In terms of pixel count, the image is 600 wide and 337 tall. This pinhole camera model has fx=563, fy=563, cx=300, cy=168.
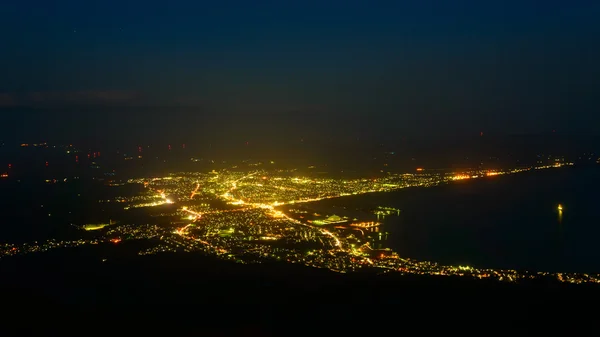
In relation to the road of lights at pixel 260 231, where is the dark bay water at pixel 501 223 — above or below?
below

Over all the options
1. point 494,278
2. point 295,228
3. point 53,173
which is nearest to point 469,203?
point 295,228

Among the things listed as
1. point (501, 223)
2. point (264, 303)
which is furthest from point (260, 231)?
point (501, 223)

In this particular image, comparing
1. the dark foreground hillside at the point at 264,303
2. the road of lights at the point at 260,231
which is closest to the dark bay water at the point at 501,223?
the road of lights at the point at 260,231

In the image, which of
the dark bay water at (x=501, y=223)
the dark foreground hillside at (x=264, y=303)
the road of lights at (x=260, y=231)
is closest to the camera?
the dark foreground hillside at (x=264, y=303)

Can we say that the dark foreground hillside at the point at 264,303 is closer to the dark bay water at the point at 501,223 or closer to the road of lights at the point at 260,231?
the road of lights at the point at 260,231

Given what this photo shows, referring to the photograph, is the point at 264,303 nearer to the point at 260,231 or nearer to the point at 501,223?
the point at 260,231

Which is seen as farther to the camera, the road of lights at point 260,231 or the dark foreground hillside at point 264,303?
the road of lights at point 260,231
